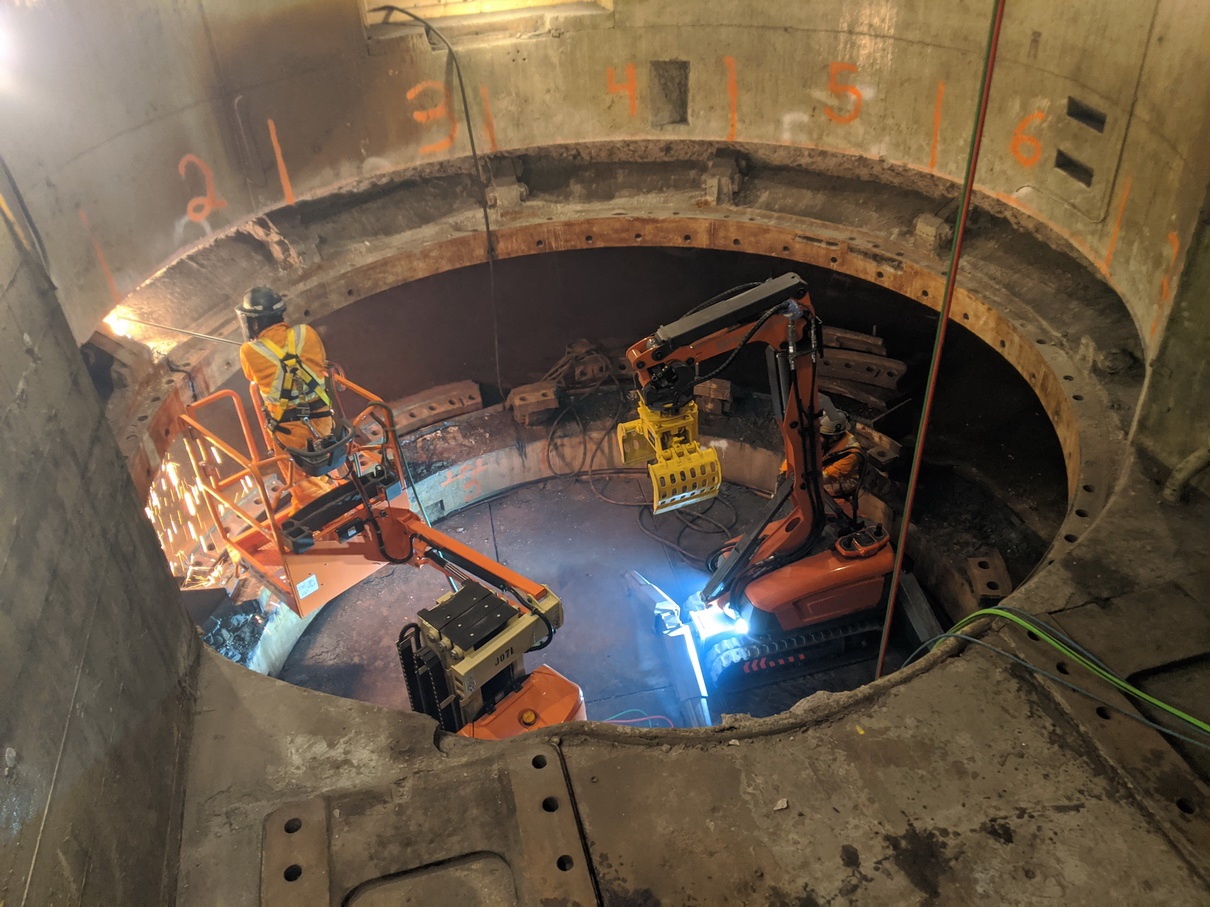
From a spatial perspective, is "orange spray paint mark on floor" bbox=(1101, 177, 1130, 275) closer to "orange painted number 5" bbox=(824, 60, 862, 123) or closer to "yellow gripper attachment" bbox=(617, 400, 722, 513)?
"orange painted number 5" bbox=(824, 60, 862, 123)

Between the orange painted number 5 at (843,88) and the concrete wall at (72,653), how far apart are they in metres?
6.51

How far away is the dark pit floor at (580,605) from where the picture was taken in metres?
6.74

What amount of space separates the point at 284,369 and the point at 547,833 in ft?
12.1

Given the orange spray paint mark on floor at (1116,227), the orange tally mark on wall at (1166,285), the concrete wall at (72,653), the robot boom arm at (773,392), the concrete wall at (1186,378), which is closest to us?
the concrete wall at (72,653)

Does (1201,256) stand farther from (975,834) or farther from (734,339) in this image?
(975,834)

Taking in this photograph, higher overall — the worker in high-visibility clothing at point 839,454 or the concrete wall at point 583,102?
the concrete wall at point 583,102

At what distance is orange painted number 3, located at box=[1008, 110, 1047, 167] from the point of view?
251 inches

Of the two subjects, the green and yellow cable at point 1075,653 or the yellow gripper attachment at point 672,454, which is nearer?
the green and yellow cable at point 1075,653

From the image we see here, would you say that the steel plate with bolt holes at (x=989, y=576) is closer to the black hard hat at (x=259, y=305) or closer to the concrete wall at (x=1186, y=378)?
the concrete wall at (x=1186, y=378)

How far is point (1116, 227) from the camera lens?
5762 millimetres

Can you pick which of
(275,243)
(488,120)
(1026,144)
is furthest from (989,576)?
(275,243)

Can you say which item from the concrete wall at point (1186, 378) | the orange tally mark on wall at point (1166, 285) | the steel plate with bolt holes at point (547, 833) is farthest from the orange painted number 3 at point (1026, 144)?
the steel plate with bolt holes at point (547, 833)

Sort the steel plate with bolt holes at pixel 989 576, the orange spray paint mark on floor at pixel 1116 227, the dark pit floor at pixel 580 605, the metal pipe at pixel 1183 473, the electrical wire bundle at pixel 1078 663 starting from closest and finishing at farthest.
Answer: the electrical wire bundle at pixel 1078 663 → the metal pipe at pixel 1183 473 → the orange spray paint mark on floor at pixel 1116 227 → the steel plate with bolt holes at pixel 989 576 → the dark pit floor at pixel 580 605

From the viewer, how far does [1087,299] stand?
6.02 m
